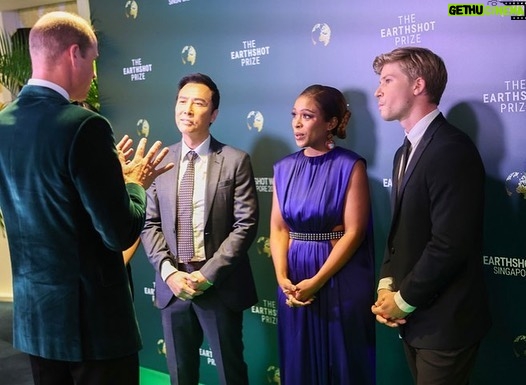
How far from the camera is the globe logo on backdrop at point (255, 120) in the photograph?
3320 millimetres

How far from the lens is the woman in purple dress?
8.39 ft

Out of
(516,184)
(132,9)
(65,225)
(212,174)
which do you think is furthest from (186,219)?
(132,9)

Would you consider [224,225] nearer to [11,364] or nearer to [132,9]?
[132,9]

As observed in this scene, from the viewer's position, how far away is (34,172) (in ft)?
6.23

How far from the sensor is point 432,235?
208 centimetres

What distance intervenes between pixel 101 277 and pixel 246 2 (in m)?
1.96

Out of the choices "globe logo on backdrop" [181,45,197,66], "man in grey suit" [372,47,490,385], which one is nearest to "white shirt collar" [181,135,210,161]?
"globe logo on backdrop" [181,45,197,66]

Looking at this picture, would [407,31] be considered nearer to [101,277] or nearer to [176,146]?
[176,146]

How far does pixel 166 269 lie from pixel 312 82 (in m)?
1.24

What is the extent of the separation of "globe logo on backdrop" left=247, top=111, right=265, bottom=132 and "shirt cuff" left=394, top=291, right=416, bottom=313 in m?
1.50

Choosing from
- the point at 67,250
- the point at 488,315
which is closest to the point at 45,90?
the point at 67,250

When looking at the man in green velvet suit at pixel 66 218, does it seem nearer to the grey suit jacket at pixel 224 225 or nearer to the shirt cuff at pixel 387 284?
the grey suit jacket at pixel 224 225

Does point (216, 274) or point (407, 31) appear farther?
point (216, 274)

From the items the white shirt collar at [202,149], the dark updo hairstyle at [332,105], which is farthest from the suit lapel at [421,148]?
the white shirt collar at [202,149]
